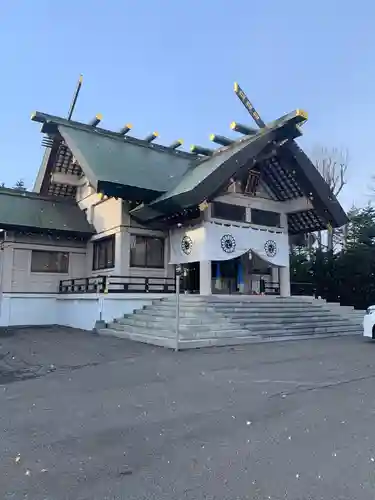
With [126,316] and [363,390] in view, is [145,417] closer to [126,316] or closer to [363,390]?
[363,390]

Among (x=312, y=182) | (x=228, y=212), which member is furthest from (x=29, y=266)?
(x=312, y=182)

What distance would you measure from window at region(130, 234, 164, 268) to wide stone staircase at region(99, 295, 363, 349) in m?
2.83

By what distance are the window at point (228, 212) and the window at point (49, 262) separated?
23.8 ft

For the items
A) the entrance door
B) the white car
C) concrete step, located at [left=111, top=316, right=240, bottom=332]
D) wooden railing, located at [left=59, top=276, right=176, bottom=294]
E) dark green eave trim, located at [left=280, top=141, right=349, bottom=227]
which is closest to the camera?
concrete step, located at [left=111, top=316, right=240, bottom=332]

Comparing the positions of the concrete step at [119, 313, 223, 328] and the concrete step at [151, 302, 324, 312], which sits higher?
the concrete step at [151, 302, 324, 312]

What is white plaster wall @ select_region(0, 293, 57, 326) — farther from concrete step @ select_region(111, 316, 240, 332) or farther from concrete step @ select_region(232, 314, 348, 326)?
concrete step @ select_region(232, 314, 348, 326)

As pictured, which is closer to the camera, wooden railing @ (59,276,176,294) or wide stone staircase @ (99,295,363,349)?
wide stone staircase @ (99,295,363,349)

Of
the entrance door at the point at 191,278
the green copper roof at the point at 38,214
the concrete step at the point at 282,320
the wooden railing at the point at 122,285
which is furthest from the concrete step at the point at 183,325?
the green copper roof at the point at 38,214

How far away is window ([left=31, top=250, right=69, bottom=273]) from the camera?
58.8 ft

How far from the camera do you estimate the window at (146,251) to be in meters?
17.0

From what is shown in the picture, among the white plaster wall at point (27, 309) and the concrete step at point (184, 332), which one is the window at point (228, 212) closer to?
the concrete step at point (184, 332)

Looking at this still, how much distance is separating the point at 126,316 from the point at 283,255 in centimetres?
737

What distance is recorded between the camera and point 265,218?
17.9 meters

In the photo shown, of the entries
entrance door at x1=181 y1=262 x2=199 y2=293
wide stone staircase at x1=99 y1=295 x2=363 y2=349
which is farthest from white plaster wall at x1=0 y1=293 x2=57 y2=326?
entrance door at x1=181 y1=262 x2=199 y2=293
